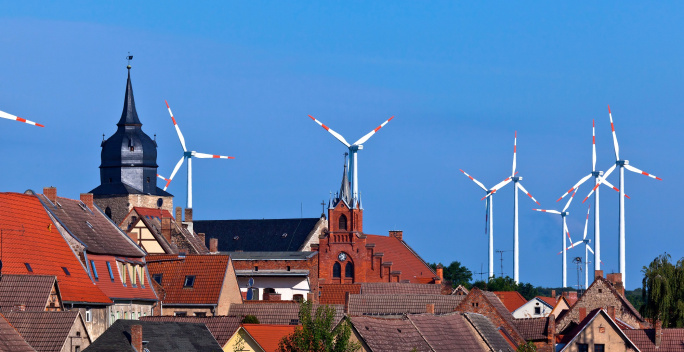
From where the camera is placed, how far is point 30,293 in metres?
70.2

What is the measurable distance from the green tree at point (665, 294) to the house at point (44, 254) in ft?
163

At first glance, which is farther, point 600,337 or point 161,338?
point 600,337

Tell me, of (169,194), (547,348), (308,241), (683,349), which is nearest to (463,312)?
(547,348)

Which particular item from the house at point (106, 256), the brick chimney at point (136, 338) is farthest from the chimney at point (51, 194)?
the brick chimney at point (136, 338)

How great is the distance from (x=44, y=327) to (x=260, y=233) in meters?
102

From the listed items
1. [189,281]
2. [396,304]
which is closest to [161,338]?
[189,281]

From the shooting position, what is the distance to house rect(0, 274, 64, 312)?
228ft

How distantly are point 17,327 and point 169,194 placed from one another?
111377 millimetres

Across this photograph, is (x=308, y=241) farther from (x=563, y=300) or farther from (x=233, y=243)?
(x=563, y=300)

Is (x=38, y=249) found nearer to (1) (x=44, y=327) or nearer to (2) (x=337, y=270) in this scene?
(1) (x=44, y=327)

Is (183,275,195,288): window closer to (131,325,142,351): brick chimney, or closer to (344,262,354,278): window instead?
(131,325,142,351): brick chimney

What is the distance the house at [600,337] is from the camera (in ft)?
308

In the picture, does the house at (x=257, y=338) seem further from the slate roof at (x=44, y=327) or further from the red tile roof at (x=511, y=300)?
the red tile roof at (x=511, y=300)

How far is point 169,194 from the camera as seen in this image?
17712 centimetres
